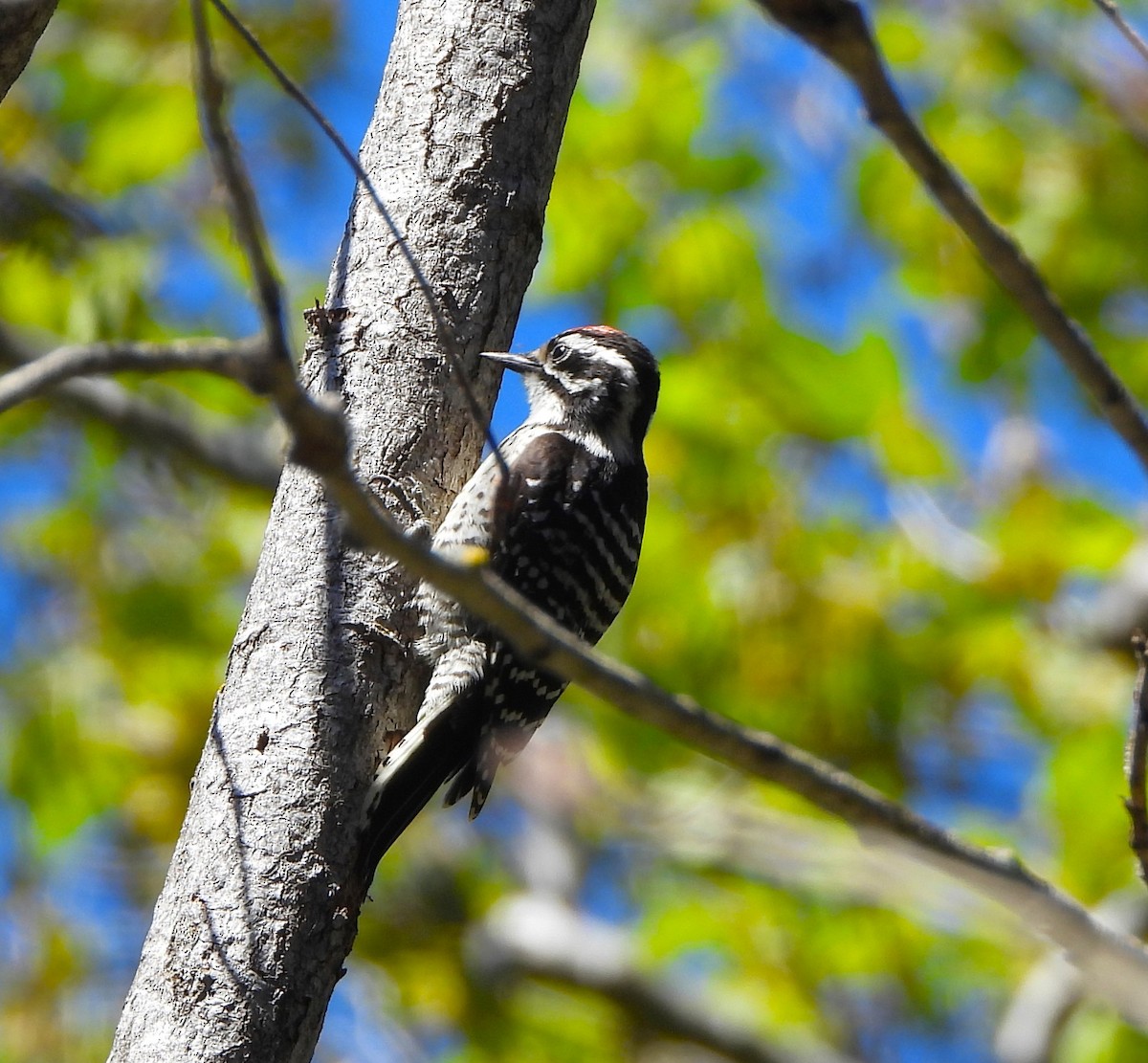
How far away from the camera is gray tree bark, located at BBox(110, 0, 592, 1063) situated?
2664 mm

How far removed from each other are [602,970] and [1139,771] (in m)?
4.73

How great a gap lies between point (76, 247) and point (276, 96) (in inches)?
166

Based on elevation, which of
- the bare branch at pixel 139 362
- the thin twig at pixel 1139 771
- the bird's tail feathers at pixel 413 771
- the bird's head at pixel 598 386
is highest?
the bird's head at pixel 598 386

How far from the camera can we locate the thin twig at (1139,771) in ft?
6.48

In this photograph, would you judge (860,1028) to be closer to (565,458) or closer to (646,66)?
(565,458)

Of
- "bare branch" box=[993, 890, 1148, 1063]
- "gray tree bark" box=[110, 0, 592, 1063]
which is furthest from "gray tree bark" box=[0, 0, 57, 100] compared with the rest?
"bare branch" box=[993, 890, 1148, 1063]

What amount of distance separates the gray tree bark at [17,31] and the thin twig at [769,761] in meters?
2.00

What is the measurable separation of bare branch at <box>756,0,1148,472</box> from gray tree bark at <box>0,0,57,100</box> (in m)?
2.24

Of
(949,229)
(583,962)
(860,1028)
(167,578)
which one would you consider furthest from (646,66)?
(860,1028)

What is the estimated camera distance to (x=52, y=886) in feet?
25.6

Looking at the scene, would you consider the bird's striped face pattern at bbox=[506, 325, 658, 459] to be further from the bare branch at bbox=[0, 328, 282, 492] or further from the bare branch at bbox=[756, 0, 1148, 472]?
the bare branch at bbox=[756, 0, 1148, 472]

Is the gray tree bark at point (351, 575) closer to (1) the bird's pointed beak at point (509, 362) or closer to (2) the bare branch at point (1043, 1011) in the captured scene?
(1) the bird's pointed beak at point (509, 362)

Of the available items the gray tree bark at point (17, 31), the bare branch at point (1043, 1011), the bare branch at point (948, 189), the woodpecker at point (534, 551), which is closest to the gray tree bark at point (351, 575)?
the woodpecker at point (534, 551)

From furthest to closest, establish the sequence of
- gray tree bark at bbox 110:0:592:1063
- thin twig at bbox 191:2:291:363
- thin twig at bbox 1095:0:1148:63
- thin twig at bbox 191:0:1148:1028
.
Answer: gray tree bark at bbox 110:0:592:1063, thin twig at bbox 1095:0:1148:63, thin twig at bbox 191:2:291:363, thin twig at bbox 191:0:1148:1028
